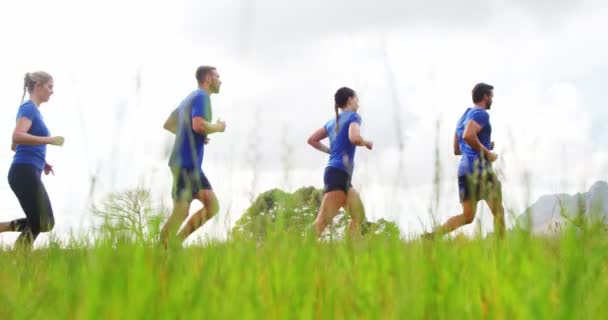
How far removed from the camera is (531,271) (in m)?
2.29

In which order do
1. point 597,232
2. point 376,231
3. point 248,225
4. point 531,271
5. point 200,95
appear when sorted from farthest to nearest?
1. point 200,95
2. point 376,231
3. point 248,225
4. point 597,232
5. point 531,271

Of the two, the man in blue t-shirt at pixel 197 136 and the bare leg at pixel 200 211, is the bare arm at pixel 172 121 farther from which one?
the bare leg at pixel 200 211

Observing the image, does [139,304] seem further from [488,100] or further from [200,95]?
[488,100]

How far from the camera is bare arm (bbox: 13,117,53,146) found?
20.9 ft

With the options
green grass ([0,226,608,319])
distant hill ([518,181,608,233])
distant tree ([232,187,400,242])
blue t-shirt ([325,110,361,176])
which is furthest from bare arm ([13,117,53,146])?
distant hill ([518,181,608,233])

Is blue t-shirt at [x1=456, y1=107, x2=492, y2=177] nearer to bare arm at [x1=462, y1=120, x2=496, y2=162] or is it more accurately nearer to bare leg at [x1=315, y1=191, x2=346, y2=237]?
bare arm at [x1=462, y1=120, x2=496, y2=162]

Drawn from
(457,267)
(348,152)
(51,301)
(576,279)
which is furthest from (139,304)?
(348,152)

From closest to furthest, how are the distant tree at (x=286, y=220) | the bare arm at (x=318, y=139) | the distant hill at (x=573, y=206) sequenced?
the distant hill at (x=573, y=206), the distant tree at (x=286, y=220), the bare arm at (x=318, y=139)

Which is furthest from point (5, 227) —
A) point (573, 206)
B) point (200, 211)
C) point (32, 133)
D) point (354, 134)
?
point (573, 206)

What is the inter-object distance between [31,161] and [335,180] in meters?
3.05

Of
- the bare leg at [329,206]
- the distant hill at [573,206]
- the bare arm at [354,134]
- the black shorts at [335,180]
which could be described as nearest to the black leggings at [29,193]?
the bare leg at [329,206]

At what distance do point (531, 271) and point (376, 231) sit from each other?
3.94ft

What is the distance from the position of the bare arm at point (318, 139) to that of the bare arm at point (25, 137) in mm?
2929

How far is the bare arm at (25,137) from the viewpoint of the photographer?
636cm
